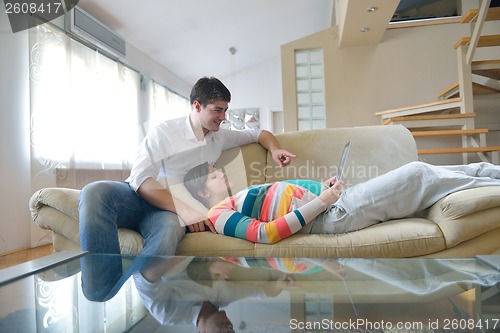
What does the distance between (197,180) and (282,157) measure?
43cm

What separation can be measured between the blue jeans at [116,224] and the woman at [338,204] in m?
0.19

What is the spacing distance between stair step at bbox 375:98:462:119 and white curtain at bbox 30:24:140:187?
298 cm

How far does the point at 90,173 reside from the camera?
3732mm

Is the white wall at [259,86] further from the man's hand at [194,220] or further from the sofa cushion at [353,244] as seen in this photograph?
the sofa cushion at [353,244]

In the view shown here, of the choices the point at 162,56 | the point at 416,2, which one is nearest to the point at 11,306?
the point at 162,56

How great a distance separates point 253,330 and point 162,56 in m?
5.24

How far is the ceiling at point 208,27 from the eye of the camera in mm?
4070

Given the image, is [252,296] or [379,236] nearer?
[252,296]

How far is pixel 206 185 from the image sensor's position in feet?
5.51

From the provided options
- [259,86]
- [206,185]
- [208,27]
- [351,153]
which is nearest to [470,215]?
[351,153]

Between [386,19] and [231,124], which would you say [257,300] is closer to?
[386,19]

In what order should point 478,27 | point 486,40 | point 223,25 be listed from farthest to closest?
point 223,25, point 486,40, point 478,27

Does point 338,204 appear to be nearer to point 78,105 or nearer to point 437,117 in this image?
point 437,117

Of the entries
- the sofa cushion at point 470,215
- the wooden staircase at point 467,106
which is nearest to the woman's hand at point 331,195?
the sofa cushion at point 470,215
